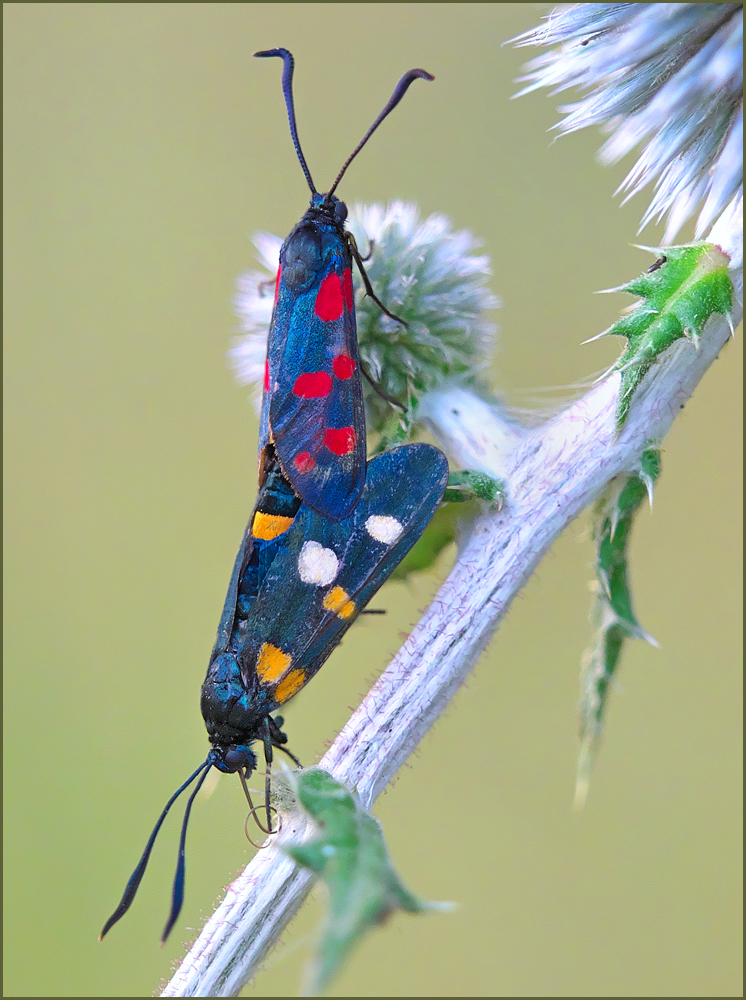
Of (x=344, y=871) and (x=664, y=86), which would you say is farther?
(x=664, y=86)

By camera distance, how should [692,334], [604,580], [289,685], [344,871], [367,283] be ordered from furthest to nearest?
[367,283] → [604,580] → [289,685] → [692,334] → [344,871]

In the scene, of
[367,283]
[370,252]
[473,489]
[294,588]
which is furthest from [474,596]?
[370,252]

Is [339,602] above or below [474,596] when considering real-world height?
above

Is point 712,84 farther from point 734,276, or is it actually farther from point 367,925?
point 367,925

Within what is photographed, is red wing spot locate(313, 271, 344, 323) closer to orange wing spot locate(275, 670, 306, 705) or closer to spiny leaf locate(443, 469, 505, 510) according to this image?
spiny leaf locate(443, 469, 505, 510)

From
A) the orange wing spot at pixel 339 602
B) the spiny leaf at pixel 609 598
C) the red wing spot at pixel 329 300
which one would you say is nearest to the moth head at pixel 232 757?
the orange wing spot at pixel 339 602

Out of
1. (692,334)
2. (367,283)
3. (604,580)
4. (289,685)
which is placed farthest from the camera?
(367,283)

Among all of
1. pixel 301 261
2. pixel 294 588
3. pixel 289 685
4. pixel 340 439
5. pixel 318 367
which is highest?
pixel 301 261

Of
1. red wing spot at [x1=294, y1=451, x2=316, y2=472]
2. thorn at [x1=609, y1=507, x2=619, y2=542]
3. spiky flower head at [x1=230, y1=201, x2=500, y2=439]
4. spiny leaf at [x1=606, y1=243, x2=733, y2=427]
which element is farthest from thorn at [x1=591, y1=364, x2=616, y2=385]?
red wing spot at [x1=294, y1=451, x2=316, y2=472]

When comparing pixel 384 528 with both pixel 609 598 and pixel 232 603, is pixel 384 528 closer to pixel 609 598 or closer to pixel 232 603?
pixel 232 603
